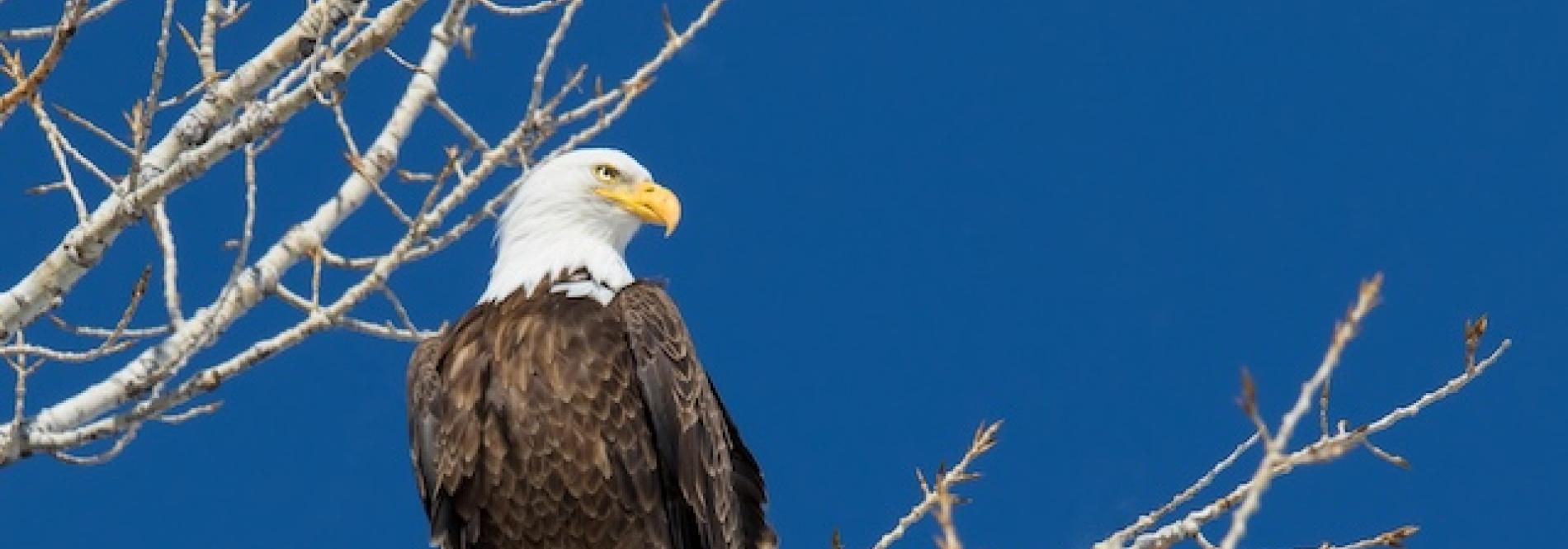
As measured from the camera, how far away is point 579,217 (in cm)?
571

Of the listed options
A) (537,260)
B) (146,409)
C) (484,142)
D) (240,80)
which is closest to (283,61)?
(240,80)

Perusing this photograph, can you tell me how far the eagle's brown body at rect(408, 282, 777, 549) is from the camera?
4977 mm

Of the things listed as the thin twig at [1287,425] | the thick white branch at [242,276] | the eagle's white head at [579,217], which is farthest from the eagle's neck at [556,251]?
the thin twig at [1287,425]

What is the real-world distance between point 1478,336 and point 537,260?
2421 millimetres

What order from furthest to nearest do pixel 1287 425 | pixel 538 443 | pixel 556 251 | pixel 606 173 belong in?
pixel 606 173, pixel 556 251, pixel 538 443, pixel 1287 425

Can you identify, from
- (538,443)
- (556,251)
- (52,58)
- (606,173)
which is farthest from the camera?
(606,173)

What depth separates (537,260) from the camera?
18.4ft

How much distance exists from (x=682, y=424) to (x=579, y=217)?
0.86 meters

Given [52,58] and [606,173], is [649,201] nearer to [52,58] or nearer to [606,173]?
Result: [606,173]

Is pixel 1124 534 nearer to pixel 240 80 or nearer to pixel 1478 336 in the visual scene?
pixel 1478 336

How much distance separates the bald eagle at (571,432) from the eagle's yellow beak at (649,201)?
0.34 metres

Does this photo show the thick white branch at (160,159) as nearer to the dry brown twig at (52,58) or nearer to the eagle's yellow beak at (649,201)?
the dry brown twig at (52,58)

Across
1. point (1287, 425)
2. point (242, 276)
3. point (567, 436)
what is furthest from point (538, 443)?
point (1287, 425)

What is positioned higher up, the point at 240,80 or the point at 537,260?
the point at 537,260
